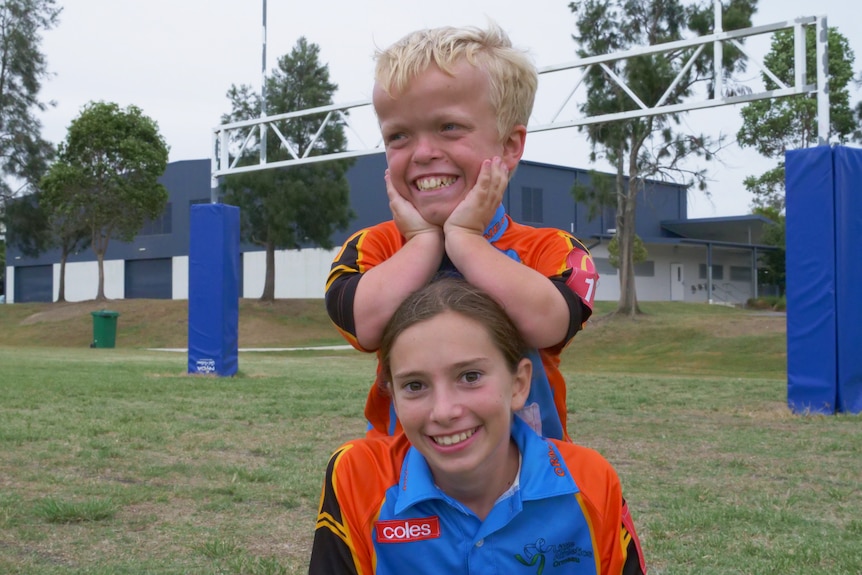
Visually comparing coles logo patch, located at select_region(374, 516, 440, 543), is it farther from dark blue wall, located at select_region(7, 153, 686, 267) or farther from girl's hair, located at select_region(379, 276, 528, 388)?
dark blue wall, located at select_region(7, 153, 686, 267)

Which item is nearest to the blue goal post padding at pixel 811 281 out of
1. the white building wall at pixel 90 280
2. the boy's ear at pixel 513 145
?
the boy's ear at pixel 513 145

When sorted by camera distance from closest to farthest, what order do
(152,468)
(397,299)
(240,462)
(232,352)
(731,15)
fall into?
(397,299) < (152,468) < (240,462) < (232,352) < (731,15)

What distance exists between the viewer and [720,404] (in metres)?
11.0

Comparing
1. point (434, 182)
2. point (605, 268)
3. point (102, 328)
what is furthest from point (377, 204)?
point (434, 182)

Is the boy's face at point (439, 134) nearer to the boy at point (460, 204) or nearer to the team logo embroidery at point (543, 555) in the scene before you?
the boy at point (460, 204)

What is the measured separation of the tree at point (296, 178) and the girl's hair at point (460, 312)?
117 ft

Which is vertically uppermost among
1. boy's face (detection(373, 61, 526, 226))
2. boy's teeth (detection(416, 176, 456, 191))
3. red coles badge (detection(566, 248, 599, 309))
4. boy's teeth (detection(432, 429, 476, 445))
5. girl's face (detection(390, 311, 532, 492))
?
boy's face (detection(373, 61, 526, 226))

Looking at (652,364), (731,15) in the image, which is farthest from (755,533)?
(731,15)

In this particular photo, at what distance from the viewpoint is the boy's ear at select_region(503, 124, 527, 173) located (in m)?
2.47

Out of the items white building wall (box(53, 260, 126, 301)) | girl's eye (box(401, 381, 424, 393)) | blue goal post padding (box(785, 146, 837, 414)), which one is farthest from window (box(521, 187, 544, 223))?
girl's eye (box(401, 381, 424, 393))

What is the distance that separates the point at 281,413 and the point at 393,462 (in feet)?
23.8

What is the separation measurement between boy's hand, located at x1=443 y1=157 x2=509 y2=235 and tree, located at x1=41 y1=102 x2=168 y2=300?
124 ft

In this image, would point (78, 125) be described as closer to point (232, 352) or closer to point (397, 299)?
point (232, 352)

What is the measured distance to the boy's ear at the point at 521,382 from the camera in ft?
7.66
